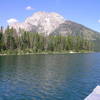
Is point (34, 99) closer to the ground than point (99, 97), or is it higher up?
closer to the ground

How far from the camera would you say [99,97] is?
22.0m

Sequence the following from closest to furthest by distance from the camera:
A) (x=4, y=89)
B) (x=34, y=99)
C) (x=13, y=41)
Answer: (x=34, y=99) < (x=4, y=89) < (x=13, y=41)

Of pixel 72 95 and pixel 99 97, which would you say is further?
pixel 72 95

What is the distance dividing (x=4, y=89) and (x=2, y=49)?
467 feet

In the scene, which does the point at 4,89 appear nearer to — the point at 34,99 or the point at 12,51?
the point at 34,99

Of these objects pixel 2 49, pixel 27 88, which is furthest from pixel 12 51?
pixel 27 88

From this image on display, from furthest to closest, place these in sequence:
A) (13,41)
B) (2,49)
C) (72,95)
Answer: (13,41) < (2,49) < (72,95)

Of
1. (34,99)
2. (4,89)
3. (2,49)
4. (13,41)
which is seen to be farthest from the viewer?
(13,41)

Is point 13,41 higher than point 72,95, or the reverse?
point 13,41

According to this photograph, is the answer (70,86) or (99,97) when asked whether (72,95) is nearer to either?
(70,86)

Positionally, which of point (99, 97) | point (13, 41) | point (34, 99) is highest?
point (13, 41)

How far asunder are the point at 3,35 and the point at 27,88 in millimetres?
152694

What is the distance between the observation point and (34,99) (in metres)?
35.2

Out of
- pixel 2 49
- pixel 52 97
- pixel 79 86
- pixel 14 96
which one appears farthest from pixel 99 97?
pixel 2 49
